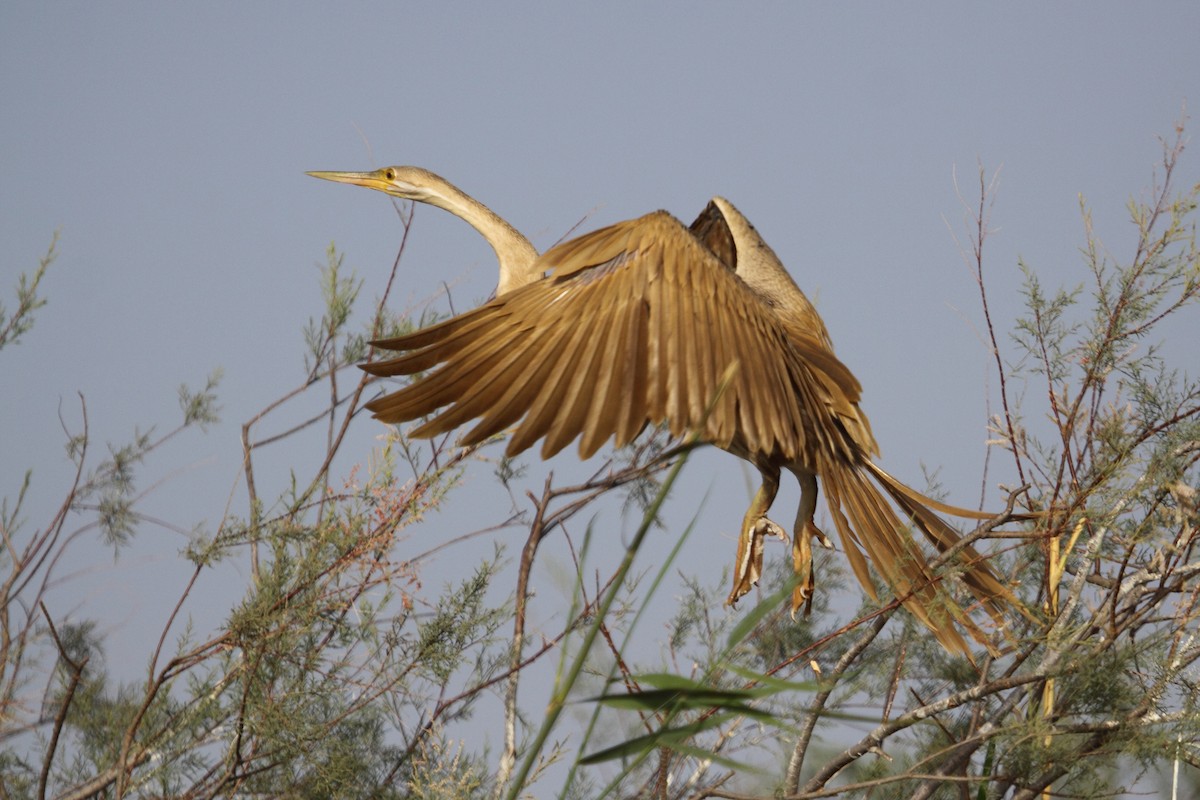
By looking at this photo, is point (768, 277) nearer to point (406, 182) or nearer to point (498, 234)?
point (498, 234)

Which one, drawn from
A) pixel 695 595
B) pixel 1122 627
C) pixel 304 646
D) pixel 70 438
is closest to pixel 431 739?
pixel 304 646

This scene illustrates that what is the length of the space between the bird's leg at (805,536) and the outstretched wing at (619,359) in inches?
6.8

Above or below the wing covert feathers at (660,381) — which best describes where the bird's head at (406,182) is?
above

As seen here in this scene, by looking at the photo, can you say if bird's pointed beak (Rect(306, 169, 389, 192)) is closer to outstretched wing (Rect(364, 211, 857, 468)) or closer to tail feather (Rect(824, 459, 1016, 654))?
outstretched wing (Rect(364, 211, 857, 468))

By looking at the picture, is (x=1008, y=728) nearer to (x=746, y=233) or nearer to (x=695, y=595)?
(x=695, y=595)

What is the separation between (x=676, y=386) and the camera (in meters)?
2.36

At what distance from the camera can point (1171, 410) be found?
2.73 metres

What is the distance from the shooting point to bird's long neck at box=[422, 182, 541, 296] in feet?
11.6

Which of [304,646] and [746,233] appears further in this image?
[746,233]

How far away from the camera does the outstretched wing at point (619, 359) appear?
2.31m

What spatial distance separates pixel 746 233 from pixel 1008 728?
6.11 ft

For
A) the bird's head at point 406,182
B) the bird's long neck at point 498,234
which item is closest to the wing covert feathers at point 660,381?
the bird's long neck at point 498,234

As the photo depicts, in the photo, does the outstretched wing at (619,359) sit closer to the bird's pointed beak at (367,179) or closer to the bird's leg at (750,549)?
the bird's leg at (750,549)

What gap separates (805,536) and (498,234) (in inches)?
55.5
